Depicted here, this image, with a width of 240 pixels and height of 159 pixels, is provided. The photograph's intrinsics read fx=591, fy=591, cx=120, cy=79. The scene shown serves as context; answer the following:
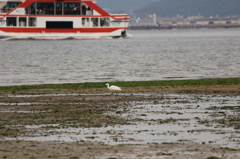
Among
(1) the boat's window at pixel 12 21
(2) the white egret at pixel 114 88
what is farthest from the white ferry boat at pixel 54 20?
(2) the white egret at pixel 114 88

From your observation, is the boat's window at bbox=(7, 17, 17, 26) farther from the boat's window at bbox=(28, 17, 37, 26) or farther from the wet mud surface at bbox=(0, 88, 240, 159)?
the wet mud surface at bbox=(0, 88, 240, 159)

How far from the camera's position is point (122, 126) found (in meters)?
15.1

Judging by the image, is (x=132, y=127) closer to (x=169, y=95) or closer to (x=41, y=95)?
(x=169, y=95)

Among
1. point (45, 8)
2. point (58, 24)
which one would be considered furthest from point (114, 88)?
point (45, 8)

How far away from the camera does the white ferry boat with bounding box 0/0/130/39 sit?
97.5 m

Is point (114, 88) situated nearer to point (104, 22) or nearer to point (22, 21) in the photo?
point (22, 21)

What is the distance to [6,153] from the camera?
1193 cm

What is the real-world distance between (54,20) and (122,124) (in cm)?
8355

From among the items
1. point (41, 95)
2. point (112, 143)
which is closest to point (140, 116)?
point (112, 143)

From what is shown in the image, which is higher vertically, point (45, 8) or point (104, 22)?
point (45, 8)

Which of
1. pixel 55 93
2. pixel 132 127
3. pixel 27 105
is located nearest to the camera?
pixel 132 127

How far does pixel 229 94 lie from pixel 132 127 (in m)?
7.72

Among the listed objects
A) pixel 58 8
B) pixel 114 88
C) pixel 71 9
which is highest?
pixel 58 8

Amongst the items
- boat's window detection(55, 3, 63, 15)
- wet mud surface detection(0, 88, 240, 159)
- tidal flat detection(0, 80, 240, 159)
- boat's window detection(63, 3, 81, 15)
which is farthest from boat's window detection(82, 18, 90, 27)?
wet mud surface detection(0, 88, 240, 159)
